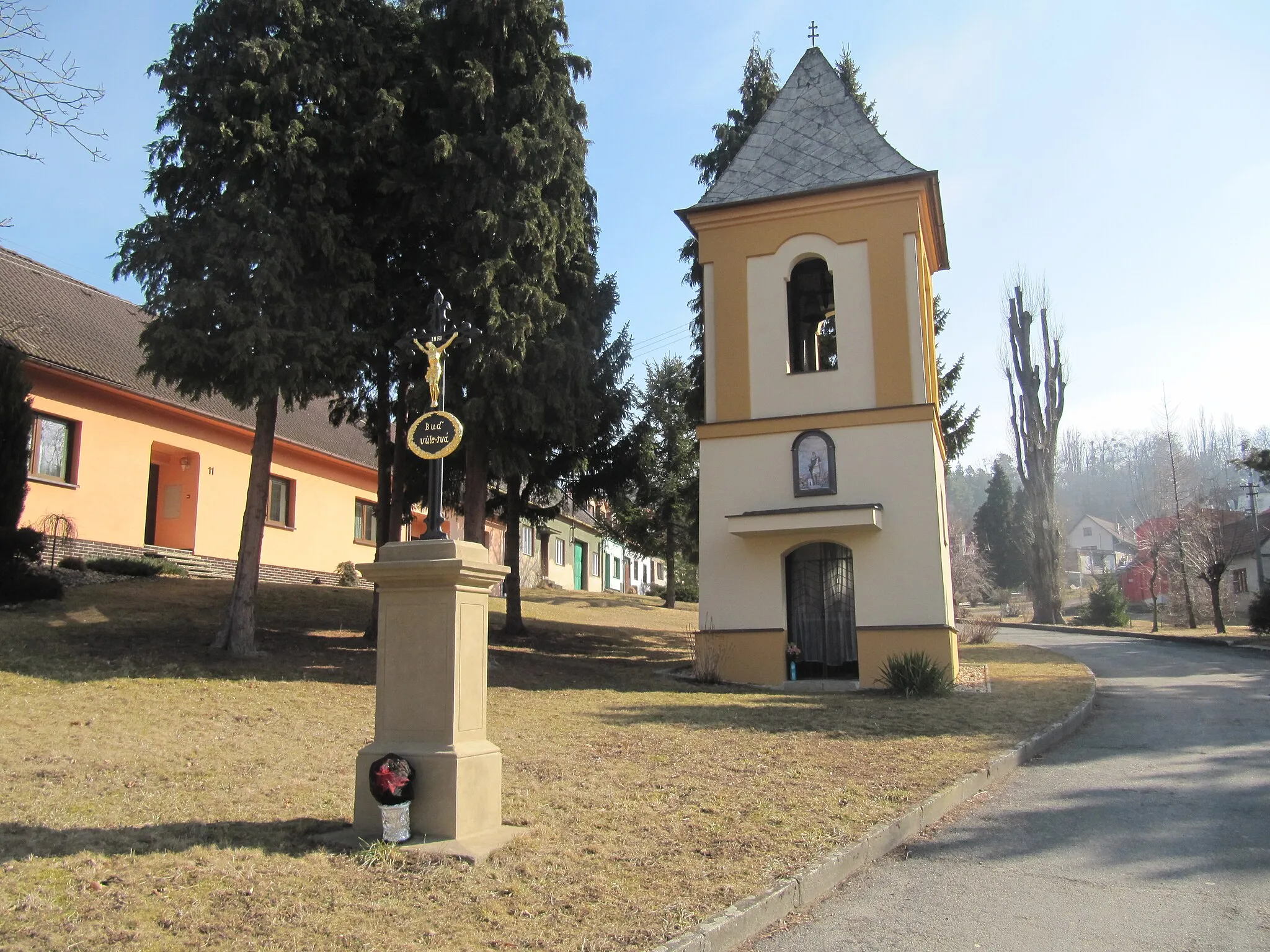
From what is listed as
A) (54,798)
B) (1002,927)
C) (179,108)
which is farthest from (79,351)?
(1002,927)

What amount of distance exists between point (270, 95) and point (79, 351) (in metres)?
9.83

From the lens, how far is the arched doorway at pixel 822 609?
54.3 ft

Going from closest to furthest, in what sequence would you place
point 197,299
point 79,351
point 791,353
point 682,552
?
point 197,299
point 791,353
point 79,351
point 682,552

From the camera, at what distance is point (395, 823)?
5723 millimetres

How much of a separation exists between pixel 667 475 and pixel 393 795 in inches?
1037

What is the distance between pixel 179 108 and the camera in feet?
45.2

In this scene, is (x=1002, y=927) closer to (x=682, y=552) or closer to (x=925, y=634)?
(x=925, y=634)

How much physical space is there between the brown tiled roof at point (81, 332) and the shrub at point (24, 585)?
4.24m

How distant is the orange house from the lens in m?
19.3

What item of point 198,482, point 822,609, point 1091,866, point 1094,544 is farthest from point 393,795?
point 1094,544

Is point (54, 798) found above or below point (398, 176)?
below

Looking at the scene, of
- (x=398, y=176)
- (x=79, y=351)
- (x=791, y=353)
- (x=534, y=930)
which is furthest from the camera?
(x=79, y=351)

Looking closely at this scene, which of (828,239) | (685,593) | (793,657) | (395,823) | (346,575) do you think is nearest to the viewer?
(395,823)

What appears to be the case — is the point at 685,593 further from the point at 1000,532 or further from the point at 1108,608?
the point at 1000,532
